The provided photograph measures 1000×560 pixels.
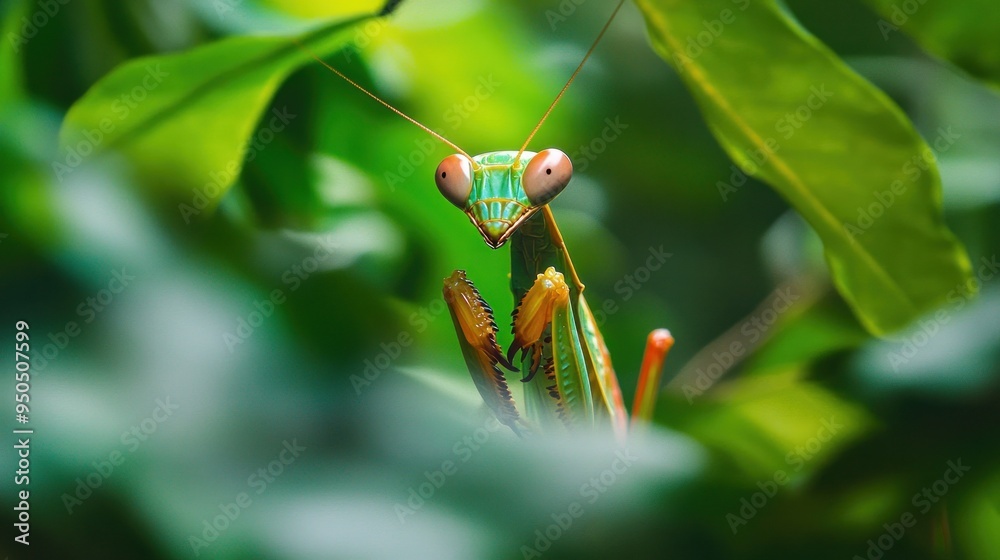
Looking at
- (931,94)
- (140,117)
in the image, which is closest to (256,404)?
(140,117)

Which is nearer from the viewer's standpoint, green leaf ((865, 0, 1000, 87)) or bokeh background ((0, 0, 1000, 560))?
bokeh background ((0, 0, 1000, 560))

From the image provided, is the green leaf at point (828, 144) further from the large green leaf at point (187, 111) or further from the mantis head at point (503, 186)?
the large green leaf at point (187, 111)

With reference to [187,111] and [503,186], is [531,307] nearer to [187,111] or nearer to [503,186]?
[503,186]

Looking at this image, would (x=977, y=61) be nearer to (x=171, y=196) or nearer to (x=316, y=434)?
(x=316, y=434)

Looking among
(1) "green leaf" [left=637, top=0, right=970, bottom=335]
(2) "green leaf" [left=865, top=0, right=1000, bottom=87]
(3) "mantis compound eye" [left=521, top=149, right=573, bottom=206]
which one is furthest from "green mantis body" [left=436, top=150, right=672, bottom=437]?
(2) "green leaf" [left=865, top=0, right=1000, bottom=87]

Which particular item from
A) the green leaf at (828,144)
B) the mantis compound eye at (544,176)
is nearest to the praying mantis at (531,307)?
the mantis compound eye at (544,176)

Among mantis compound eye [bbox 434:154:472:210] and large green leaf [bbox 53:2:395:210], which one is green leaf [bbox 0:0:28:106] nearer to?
large green leaf [bbox 53:2:395:210]
